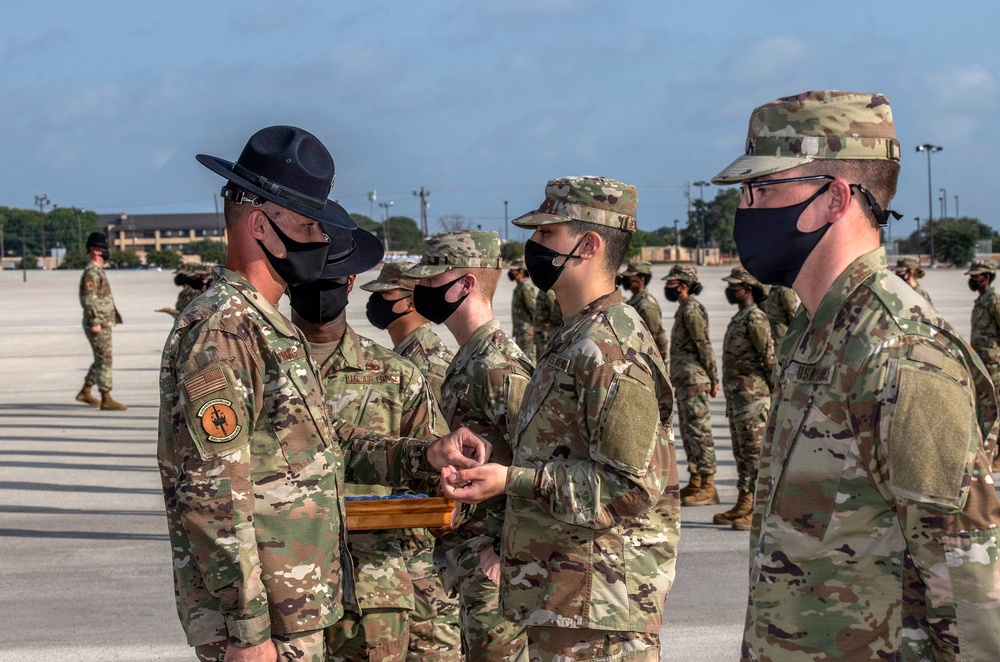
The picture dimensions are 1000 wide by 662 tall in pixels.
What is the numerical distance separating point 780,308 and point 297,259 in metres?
11.5

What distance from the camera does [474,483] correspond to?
11.0ft

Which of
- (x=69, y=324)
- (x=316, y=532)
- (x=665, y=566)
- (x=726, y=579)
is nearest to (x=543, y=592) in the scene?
(x=665, y=566)

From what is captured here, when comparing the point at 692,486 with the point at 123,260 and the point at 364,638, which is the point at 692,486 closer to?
the point at 364,638

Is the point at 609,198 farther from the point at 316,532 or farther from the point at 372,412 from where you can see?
the point at 316,532

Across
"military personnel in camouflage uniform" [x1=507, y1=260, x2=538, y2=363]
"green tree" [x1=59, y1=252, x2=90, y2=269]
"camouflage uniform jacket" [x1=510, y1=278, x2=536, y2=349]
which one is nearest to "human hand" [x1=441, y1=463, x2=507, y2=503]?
"military personnel in camouflage uniform" [x1=507, y1=260, x2=538, y2=363]

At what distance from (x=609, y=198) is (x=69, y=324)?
33881 millimetres

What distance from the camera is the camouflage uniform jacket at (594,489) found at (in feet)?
10.8

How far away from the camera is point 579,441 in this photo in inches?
136

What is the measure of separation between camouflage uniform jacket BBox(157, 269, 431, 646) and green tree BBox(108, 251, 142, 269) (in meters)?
87.5

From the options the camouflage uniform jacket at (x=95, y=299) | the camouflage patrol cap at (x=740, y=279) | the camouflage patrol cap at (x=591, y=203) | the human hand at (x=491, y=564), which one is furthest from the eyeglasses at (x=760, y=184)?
the camouflage uniform jacket at (x=95, y=299)

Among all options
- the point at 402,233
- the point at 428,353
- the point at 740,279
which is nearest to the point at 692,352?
the point at 740,279

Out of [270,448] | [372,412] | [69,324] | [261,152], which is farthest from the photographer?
[69,324]

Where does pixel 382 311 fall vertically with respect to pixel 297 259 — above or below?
below

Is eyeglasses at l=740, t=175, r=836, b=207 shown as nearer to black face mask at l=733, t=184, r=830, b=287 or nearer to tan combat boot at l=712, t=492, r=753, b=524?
black face mask at l=733, t=184, r=830, b=287
